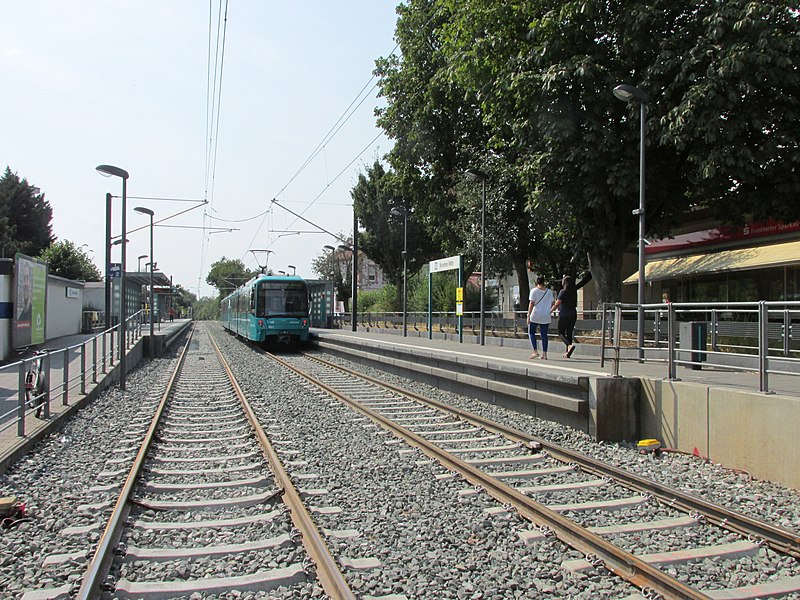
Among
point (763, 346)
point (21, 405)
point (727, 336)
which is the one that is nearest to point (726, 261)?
point (727, 336)

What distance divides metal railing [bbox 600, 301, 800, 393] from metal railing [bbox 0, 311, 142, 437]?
7.12 metres

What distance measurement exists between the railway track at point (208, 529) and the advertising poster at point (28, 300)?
11.1 m

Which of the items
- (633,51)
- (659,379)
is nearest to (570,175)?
(633,51)

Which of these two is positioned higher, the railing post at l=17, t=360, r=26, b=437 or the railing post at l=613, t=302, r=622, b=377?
the railing post at l=613, t=302, r=622, b=377

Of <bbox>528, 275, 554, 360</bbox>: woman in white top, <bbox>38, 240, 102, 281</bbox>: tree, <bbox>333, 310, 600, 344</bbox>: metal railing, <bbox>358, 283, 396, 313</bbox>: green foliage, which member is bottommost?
<bbox>333, 310, 600, 344</bbox>: metal railing

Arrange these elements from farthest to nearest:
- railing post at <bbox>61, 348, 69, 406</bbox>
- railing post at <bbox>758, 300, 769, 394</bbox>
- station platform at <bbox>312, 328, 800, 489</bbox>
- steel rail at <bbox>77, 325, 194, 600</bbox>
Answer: railing post at <bbox>61, 348, 69, 406</bbox> → railing post at <bbox>758, 300, 769, 394</bbox> → station platform at <bbox>312, 328, 800, 489</bbox> → steel rail at <bbox>77, 325, 194, 600</bbox>

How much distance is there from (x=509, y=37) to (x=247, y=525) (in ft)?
57.0

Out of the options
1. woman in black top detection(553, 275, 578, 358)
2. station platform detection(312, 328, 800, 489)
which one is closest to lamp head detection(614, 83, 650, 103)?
woman in black top detection(553, 275, 578, 358)

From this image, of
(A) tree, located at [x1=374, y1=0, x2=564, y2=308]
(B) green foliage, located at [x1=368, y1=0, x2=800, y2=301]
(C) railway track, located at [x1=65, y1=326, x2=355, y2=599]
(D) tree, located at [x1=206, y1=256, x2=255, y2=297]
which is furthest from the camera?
(D) tree, located at [x1=206, y1=256, x2=255, y2=297]

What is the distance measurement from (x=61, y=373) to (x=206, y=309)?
5969 inches

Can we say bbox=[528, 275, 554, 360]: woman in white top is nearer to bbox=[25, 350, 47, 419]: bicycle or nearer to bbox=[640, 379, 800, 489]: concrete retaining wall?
bbox=[640, 379, 800, 489]: concrete retaining wall

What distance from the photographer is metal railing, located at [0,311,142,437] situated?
762 cm

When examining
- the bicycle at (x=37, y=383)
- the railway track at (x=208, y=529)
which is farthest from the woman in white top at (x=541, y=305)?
the bicycle at (x=37, y=383)

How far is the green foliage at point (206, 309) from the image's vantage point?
144225mm
